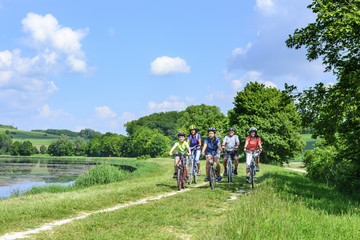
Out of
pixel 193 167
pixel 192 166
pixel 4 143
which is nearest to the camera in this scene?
pixel 192 166

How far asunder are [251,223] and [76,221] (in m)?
4.01

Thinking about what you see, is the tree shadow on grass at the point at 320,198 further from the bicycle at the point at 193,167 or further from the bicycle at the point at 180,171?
the bicycle at the point at 180,171

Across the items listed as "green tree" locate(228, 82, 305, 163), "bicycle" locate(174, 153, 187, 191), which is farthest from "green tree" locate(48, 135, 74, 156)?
"bicycle" locate(174, 153, 187, 191)

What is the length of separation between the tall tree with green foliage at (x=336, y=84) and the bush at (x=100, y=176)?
44.3 ft

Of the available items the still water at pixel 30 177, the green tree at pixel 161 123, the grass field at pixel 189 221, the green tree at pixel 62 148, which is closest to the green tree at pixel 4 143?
the green tree at pixel 62 148

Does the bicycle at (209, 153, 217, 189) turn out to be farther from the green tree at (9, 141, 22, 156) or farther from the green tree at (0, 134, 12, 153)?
the green tree at (0, 134, 12, 153)

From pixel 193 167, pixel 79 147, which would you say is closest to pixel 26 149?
pixel 79 147

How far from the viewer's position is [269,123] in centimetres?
4359

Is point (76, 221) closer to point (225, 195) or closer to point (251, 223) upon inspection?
point (251, 223)

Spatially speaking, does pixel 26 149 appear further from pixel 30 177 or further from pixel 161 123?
pixel 30 177

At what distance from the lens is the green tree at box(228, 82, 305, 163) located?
43812 millimetres

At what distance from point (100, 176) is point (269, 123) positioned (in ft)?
93.2

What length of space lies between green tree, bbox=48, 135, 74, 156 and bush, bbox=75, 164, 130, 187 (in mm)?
123714

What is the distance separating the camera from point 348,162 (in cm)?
1460
